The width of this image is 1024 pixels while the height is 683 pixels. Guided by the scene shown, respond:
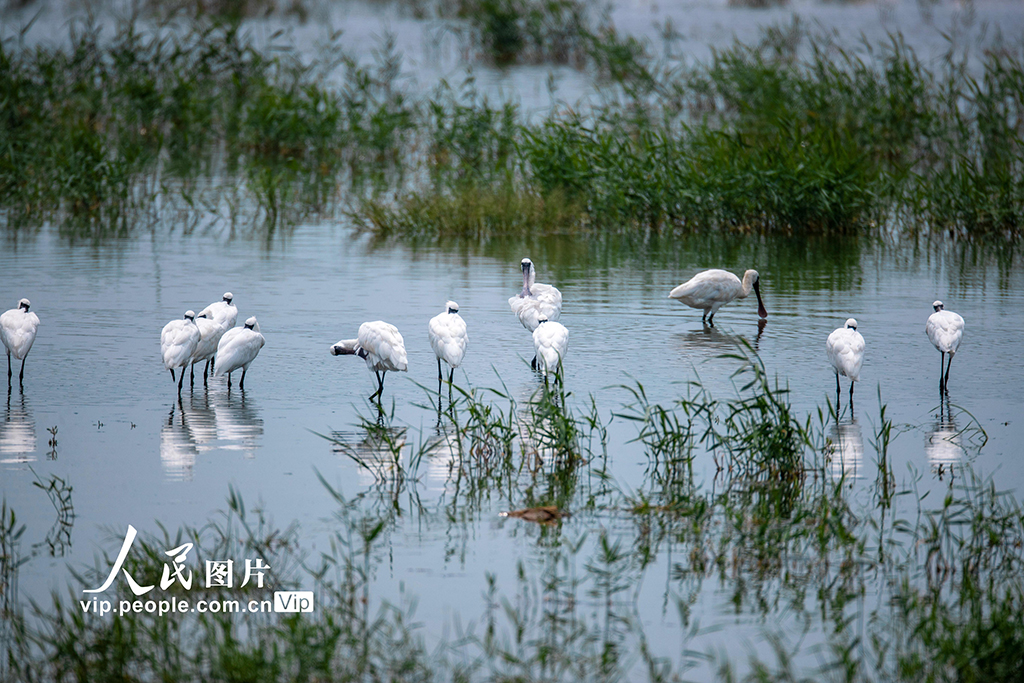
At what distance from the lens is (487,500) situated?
703 cm

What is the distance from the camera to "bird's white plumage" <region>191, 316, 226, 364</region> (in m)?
9.49

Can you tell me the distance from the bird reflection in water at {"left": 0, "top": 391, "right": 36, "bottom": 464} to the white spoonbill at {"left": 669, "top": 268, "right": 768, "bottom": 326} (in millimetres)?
5960

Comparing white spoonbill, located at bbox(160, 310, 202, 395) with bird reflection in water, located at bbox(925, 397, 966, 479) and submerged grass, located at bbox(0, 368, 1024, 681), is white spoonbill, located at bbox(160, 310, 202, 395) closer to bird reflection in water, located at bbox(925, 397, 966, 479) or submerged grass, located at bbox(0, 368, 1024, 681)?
submerged grass, located at bbox(0, 368, 1024, 681)

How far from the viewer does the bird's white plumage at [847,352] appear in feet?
28.8

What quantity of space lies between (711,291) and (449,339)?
3.77 metres

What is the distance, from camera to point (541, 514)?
674 cm

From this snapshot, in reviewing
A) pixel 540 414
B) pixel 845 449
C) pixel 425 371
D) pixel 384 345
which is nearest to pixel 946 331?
pixel 845 449

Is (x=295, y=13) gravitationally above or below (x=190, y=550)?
above

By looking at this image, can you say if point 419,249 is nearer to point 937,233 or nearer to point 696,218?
point 696,218

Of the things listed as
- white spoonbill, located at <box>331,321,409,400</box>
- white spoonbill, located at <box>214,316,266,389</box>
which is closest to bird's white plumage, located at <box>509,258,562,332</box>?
white spoonbill, located at <box>331,321,409,400</box>

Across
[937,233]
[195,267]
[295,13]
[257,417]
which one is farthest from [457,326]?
[295,13]

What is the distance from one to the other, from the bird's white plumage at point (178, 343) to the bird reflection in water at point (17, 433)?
0.95 meters

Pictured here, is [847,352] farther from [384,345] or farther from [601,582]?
[601,582]

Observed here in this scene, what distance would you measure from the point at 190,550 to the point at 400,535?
1.02 m
